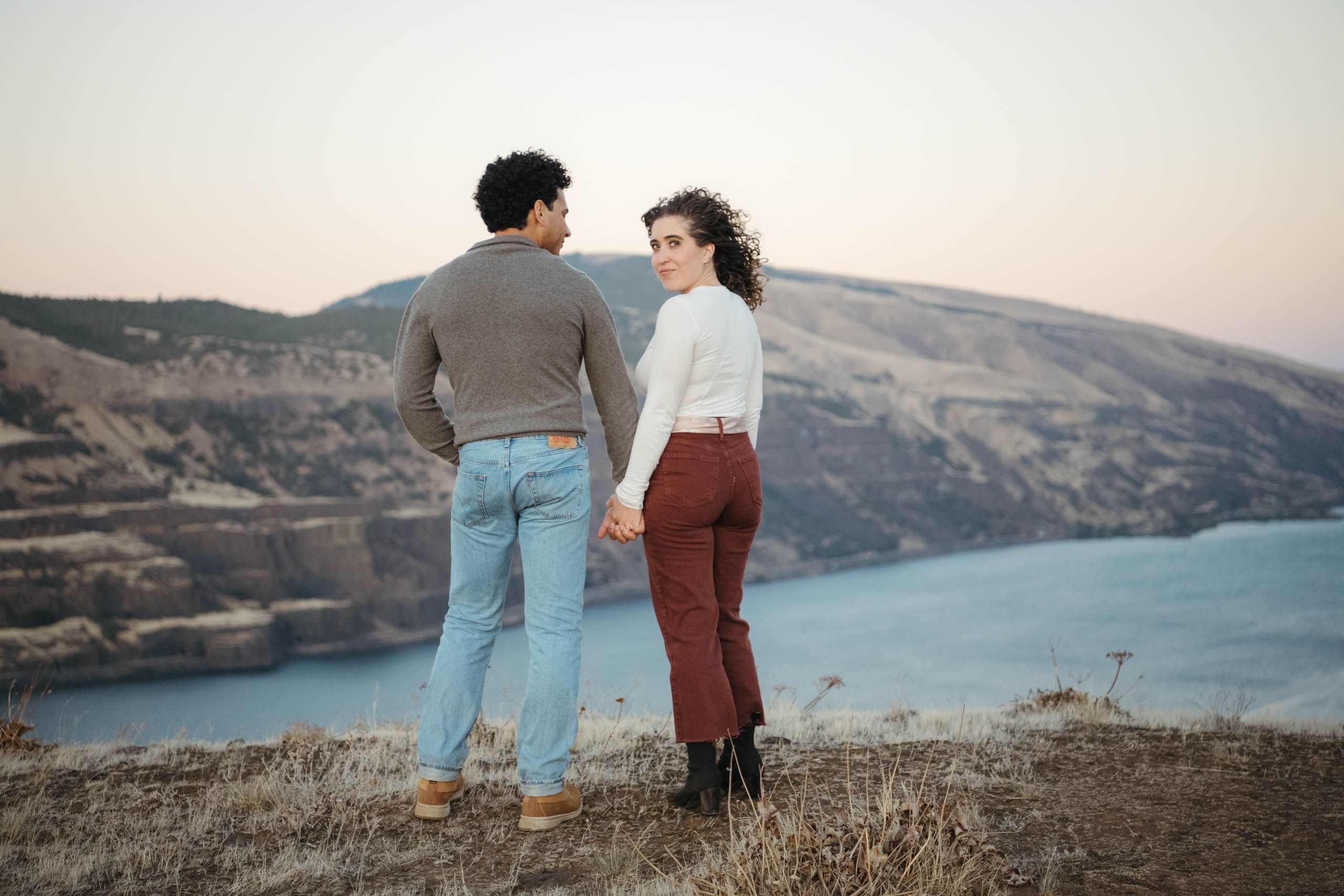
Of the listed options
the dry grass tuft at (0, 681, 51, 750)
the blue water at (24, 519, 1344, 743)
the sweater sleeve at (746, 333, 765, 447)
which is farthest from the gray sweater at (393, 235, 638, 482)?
the blue water at (24, 519, 1344, 743)

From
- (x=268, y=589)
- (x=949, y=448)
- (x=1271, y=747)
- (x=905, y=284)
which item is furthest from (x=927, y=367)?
(x=1271, y=747)

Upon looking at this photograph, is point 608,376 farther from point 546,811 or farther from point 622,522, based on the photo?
point 546,811

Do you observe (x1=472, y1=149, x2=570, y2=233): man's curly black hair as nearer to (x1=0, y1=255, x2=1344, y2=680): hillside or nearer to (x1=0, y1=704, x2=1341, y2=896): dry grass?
(x1=0, y1=704, x2=1341, y2=896): dry grass

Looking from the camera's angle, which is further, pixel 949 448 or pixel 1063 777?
pixel 949 448

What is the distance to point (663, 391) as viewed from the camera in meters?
2.46

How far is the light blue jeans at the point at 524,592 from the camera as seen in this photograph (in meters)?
2.53

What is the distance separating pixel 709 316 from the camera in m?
2.50

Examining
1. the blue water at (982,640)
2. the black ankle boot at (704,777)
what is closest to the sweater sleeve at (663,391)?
the black ankle boot at (704,777)

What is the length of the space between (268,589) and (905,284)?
428ft

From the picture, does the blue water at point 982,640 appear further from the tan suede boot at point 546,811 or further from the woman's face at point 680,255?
the woman's face at point 680,255

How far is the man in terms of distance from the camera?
8.30 feet

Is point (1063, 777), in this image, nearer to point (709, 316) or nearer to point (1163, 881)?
point (1163, 881)

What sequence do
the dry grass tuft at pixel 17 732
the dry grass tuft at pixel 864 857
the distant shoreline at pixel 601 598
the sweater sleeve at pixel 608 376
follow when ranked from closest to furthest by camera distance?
1. the dry grass tuft at pixel 864 857
2. the sweater sleeve at pixel 608 376
3. the dry grass tuft at pixel 17 732
4. the distant shoreline at pixel 601 598

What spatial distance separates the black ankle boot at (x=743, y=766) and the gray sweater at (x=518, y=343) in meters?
0.86
